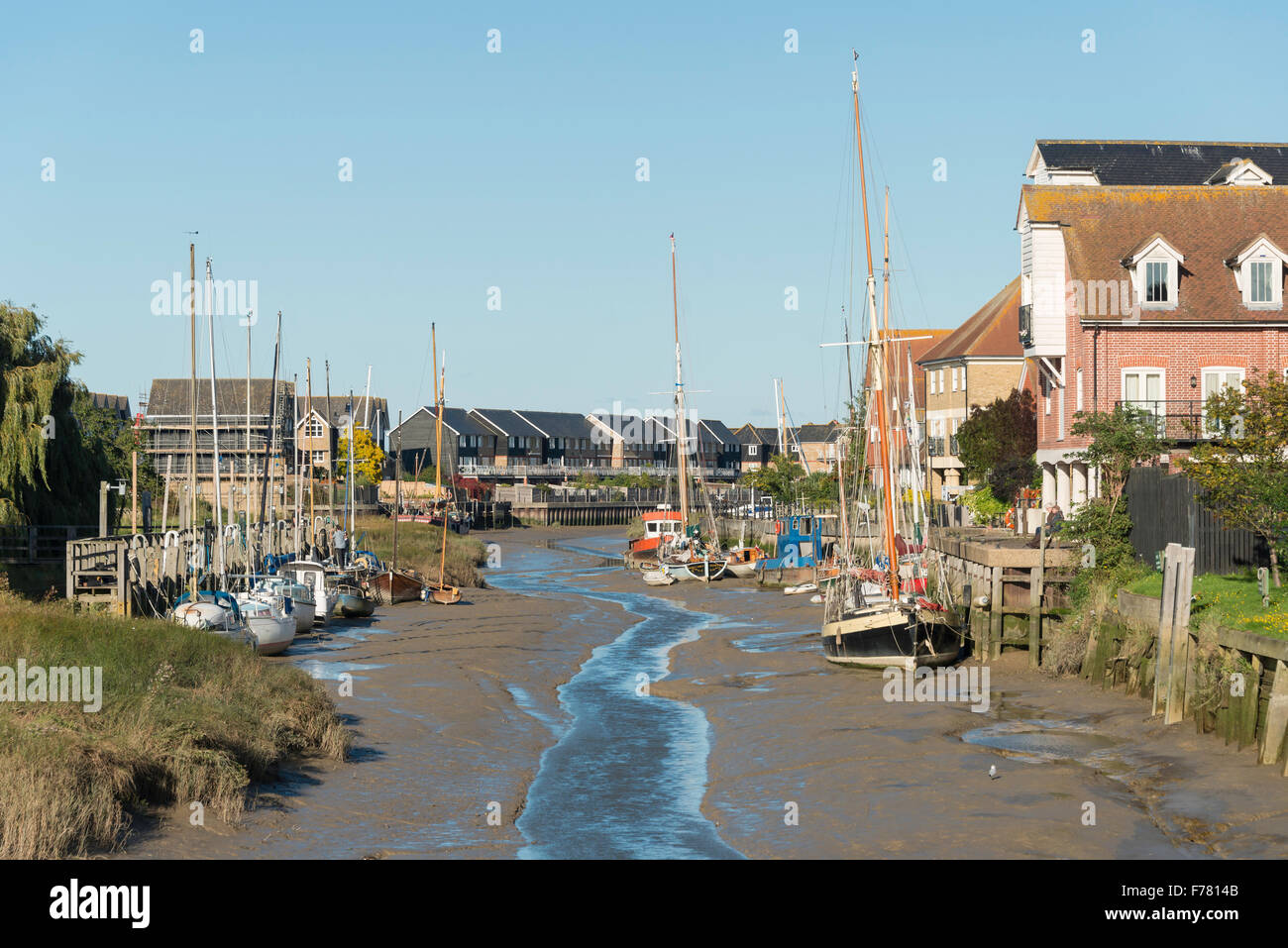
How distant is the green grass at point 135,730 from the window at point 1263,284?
34.7m

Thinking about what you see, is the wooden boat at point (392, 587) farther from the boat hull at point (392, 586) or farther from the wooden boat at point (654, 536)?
the wooden boat at point (654, 536)

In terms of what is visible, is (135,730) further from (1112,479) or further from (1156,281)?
(1156,281)

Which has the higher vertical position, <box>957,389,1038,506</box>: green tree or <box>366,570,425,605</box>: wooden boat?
<box>957,389,1038,506</box>: green tree

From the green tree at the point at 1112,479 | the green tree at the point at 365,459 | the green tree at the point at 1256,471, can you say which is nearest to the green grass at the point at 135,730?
the green tree at the point at 1256,471

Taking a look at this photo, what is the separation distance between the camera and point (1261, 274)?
46281 millimetres

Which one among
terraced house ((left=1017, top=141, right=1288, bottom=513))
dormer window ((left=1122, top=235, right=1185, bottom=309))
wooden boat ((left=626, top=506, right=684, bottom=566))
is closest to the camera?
terraced house ((left=1017, top=141, right=1288, bottom=513))

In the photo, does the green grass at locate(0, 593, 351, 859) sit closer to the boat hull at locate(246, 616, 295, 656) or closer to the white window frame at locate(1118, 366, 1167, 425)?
the boat hull at locate(246, 616, 295, 656)

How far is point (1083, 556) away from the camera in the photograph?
1384 inches

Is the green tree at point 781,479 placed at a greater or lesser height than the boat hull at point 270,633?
greater

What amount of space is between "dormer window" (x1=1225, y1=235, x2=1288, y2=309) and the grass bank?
4093 cm

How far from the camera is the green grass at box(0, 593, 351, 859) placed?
603 inches

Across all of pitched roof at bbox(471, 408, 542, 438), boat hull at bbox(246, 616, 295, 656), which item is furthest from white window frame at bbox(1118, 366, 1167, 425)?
Answer: pitched roof at bbox(471, 408, 542, 438)

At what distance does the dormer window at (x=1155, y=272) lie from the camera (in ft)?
151
